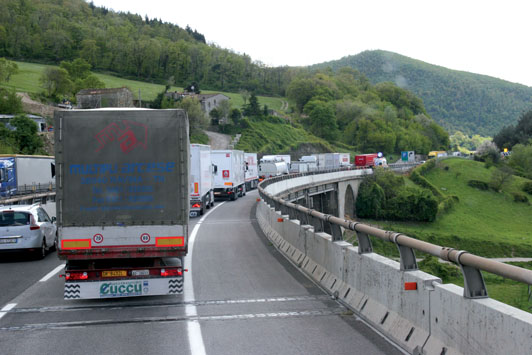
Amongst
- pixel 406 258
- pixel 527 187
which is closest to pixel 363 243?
pixel 406 258

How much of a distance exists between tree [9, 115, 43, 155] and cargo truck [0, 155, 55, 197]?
27.8m

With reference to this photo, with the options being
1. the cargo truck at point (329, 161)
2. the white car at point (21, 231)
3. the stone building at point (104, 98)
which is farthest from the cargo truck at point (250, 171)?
the stone building at point (104, 98)

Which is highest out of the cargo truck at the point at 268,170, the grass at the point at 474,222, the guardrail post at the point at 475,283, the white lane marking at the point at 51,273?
the cargo truck at the point at 268,170

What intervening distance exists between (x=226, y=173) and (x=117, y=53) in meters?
152

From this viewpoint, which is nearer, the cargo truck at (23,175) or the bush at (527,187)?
the cargo truck at (23,175)

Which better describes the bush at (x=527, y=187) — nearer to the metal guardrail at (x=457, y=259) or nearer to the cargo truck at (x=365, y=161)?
the cargo truck at (x=365, y=161)

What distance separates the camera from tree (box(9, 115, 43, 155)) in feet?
210

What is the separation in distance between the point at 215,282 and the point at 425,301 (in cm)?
571

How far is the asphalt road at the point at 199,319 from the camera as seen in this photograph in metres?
7.09

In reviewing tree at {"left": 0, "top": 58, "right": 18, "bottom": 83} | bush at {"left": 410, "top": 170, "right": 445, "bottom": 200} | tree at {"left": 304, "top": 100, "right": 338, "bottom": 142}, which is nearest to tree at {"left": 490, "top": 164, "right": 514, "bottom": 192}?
bush at {"left": 410, "top": 170, "right": 445, "bottom": 200}

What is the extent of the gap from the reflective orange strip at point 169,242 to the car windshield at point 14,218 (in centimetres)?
689

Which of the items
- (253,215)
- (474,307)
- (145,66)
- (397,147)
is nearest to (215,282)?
(474,307)

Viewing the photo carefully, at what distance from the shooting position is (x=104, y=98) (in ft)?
357

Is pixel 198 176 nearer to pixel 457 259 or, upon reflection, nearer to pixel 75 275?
pixel 75 275
